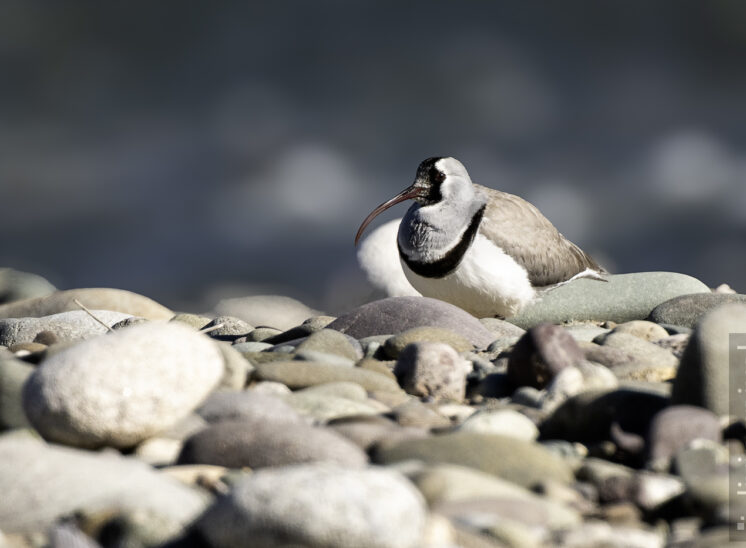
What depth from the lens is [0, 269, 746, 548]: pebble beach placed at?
262cm

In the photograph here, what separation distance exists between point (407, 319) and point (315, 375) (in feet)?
8.60

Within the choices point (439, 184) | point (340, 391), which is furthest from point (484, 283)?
point (340, 391)

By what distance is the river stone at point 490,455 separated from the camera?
341 cm

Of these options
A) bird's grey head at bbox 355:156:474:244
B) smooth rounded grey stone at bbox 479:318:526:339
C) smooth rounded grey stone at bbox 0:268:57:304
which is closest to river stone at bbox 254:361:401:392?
smooth rounded grey stone at bbox 479:318:526:339

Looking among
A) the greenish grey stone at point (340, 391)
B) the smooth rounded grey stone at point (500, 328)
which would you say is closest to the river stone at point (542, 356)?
the greenish grey stone at point (340, 391)

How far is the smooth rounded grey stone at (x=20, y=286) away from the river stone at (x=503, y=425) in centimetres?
1221

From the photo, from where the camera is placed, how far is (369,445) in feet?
12.1

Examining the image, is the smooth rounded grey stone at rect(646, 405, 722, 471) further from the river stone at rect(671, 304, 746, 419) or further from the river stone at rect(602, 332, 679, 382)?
the river stone at rect(602, 332, 679, 382)

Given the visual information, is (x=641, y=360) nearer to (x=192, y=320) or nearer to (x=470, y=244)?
(x=470, y=244)

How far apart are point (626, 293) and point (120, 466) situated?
926cm

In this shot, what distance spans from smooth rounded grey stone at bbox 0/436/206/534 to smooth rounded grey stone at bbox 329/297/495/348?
14.8ft

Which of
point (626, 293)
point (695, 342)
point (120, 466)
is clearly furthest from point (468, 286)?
point (120, 466)


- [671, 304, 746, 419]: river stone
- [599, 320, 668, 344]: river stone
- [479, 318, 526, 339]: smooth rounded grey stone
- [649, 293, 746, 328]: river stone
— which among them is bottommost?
[671, 304, 746, 419]: river stone

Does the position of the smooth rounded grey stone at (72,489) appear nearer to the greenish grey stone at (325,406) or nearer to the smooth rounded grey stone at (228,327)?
the greenish grey stone at (325,406)
